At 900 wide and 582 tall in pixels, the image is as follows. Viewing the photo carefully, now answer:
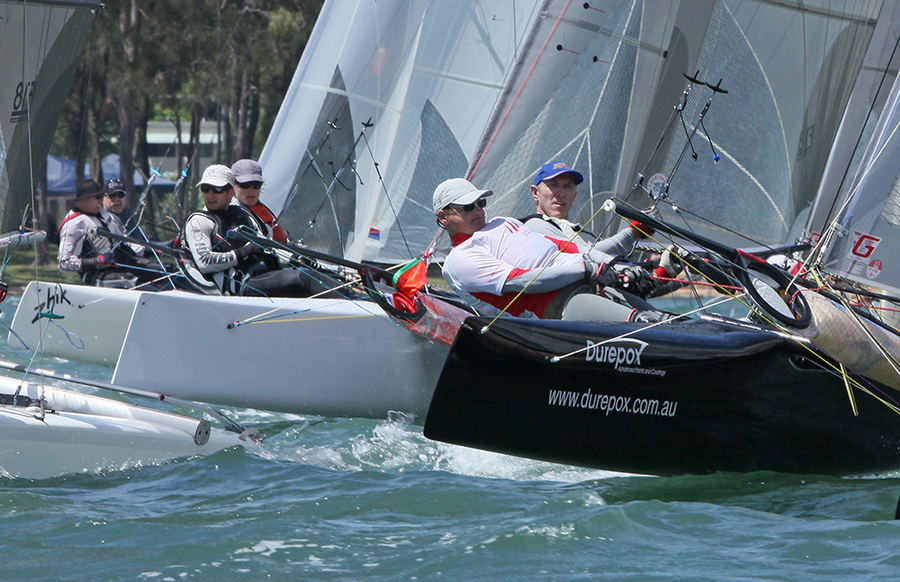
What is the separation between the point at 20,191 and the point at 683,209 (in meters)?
3.71

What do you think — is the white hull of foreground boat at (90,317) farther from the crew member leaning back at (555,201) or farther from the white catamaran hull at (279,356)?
the crew member leaning back at (555,201)

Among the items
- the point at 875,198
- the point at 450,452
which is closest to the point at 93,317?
the point at 450,452

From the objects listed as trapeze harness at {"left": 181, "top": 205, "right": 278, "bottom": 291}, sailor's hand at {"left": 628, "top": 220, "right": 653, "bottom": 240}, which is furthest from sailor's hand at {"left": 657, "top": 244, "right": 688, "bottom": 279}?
trapeze harness at {"left": 181, "top": 205, "right": 278, "bottom": 291}

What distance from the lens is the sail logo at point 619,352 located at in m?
3.29

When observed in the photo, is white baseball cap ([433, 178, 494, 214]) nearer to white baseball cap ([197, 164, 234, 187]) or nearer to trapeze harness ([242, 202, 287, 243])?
white baseball cap ([197, 164, 234, 187])

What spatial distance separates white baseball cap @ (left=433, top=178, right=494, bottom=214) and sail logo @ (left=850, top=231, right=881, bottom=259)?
1.58m

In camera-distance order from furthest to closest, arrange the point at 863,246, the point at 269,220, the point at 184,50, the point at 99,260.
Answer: the point at 184,50, the point at 99,260, the point at 269,220, the point at 863,246

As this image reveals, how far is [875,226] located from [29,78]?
343cm

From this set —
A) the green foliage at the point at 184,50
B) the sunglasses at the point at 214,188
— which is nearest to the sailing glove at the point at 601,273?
the sunglasses at the point at 214,188

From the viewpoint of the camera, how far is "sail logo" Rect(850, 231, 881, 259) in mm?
4207

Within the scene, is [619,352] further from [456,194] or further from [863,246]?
[863,246]

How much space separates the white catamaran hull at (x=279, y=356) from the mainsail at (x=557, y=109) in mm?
1503

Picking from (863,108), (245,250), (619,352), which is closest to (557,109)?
(245,250)

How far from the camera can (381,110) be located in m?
6.86
